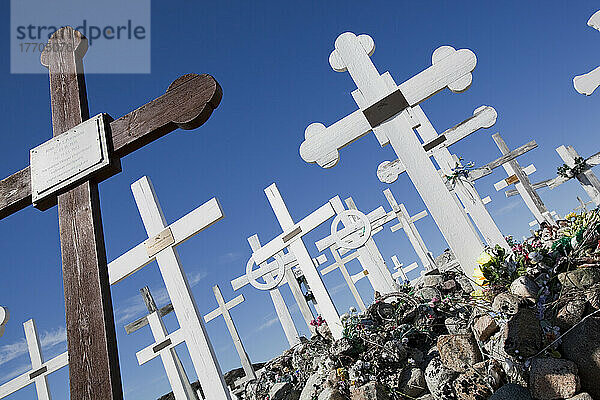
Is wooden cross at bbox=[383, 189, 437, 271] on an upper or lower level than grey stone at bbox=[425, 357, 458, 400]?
upper

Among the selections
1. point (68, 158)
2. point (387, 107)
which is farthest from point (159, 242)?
point (387, 107)

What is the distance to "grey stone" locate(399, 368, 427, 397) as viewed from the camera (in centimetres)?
301

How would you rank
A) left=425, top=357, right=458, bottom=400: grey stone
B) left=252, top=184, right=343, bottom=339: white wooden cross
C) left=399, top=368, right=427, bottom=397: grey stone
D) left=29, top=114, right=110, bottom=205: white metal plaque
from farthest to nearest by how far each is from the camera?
left=252, top=184, right=343, bottom=339: white wooden cross
left=399, top=368, right=427, bottom=397: grey stone
left=425, top=357, right=458, bottom=400: grey stone
left=29, top=114, right=110, bottom=205: white metal plaque

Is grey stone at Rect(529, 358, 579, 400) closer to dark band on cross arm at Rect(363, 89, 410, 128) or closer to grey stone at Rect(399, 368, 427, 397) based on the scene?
grey stone at Rect(399, 368, 427, 397)

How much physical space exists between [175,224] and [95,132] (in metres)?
2.05

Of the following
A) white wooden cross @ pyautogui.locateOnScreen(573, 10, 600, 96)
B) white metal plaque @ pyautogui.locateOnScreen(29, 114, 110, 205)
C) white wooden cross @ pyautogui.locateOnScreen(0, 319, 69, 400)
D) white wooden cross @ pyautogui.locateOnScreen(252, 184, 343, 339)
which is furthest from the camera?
white wooden cross @ pyautogui.locateOnScreen(0, 319, 69, 400)

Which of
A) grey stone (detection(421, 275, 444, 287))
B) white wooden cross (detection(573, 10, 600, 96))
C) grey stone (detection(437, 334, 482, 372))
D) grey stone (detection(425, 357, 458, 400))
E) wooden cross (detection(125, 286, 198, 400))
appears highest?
white wooden cross (detection(573, 10, 600, 96))

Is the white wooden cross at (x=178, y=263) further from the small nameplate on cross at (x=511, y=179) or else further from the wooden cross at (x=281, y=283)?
the small nameplate on cross at (x=511, y=179)

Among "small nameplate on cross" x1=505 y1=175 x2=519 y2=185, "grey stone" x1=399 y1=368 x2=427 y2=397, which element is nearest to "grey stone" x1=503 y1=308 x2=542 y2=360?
"grey stone" x1=399 y1=368 x2=427 y2=397

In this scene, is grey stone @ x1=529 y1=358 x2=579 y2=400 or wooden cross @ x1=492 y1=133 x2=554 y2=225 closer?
grey stone @ x1=529 y1=358 x2=579 y2=400

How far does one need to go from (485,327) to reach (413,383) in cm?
94

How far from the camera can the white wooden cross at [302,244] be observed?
5.39 meters

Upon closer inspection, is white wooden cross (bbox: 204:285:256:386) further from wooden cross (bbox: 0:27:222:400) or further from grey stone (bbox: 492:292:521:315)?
wooden cross (bbox: 0:27:222:400)

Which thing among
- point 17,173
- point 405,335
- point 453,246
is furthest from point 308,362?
point 17,173
